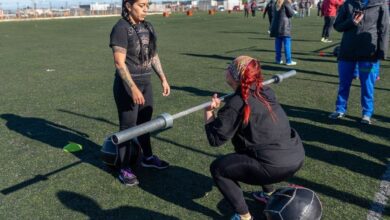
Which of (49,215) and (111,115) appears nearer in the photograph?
(49,215)

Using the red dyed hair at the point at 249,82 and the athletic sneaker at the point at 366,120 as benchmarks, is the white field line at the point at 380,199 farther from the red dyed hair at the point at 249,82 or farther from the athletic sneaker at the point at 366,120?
the athletic sneaker at the point at 366,120

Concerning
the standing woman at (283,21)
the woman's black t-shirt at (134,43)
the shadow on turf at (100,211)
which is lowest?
the shadow on turf at (100,211)

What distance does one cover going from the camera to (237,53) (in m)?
16.5

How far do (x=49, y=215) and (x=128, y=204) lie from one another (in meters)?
0.83

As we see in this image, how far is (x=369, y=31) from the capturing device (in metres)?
6.36

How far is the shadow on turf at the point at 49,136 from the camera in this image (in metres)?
5.15

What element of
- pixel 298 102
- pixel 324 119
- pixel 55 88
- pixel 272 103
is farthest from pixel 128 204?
pixel 55 88

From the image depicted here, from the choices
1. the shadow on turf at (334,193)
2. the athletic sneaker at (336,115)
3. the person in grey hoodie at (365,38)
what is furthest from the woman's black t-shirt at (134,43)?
the athletic sneaker at (336,115)

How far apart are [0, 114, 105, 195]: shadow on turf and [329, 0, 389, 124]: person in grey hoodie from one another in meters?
4.45

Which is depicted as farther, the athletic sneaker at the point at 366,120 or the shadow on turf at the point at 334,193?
the athletic sneaker at the point at 366,120

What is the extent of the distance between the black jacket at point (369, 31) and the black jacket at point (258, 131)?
3.59 m

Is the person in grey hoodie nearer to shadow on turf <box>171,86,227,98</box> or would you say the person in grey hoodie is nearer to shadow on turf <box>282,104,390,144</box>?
shadow on turf <box>282,104,390,144</box>

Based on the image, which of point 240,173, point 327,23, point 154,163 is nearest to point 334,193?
point 240,173

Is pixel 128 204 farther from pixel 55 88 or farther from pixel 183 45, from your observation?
pixel 183 45
